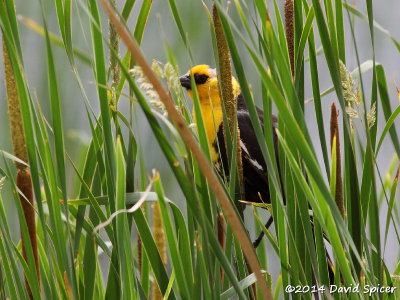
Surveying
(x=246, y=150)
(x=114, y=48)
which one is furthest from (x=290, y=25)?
(x=246, y=150)

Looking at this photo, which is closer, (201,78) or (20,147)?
(20,147)

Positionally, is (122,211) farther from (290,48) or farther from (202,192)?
(290,48)

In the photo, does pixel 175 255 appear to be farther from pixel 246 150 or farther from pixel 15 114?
pixel 246 150

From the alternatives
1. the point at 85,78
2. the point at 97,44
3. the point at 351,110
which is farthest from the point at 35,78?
the point at 351,110

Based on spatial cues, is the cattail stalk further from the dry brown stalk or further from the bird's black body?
the bird's black body

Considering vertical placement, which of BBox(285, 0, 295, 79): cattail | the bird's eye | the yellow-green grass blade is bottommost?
the yellow-green grass blade

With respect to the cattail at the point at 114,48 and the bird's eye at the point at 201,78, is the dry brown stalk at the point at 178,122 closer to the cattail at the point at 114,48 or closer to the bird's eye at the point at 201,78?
the cattail at the point at 114,48

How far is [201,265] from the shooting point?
50 centimetres

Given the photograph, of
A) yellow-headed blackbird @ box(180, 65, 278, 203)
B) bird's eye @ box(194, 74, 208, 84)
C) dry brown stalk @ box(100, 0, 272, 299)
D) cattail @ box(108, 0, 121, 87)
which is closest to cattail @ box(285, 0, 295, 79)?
cattail @ box(108, 0, 121, 87)

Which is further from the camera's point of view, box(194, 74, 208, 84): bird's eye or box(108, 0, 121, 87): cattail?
box(194, 74, 208, 84): bird's eye

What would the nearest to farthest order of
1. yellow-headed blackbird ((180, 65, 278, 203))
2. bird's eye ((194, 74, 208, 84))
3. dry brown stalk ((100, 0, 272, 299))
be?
dry brown stalk ((100, 0, 272, 299)), yellow-headed blackbird ((180, 65, 278, 203)), bird's eye ((194, 74, 208, 84))

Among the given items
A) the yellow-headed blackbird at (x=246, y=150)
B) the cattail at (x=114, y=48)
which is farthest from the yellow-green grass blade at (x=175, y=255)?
the yellow-headed blackbird at (x=246, y=150)

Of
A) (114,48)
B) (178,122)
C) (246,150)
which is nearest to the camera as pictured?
(178,122)

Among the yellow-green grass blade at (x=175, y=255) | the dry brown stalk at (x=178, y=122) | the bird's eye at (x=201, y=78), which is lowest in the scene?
the yellow-green grass blade at (x=175, y=255)
